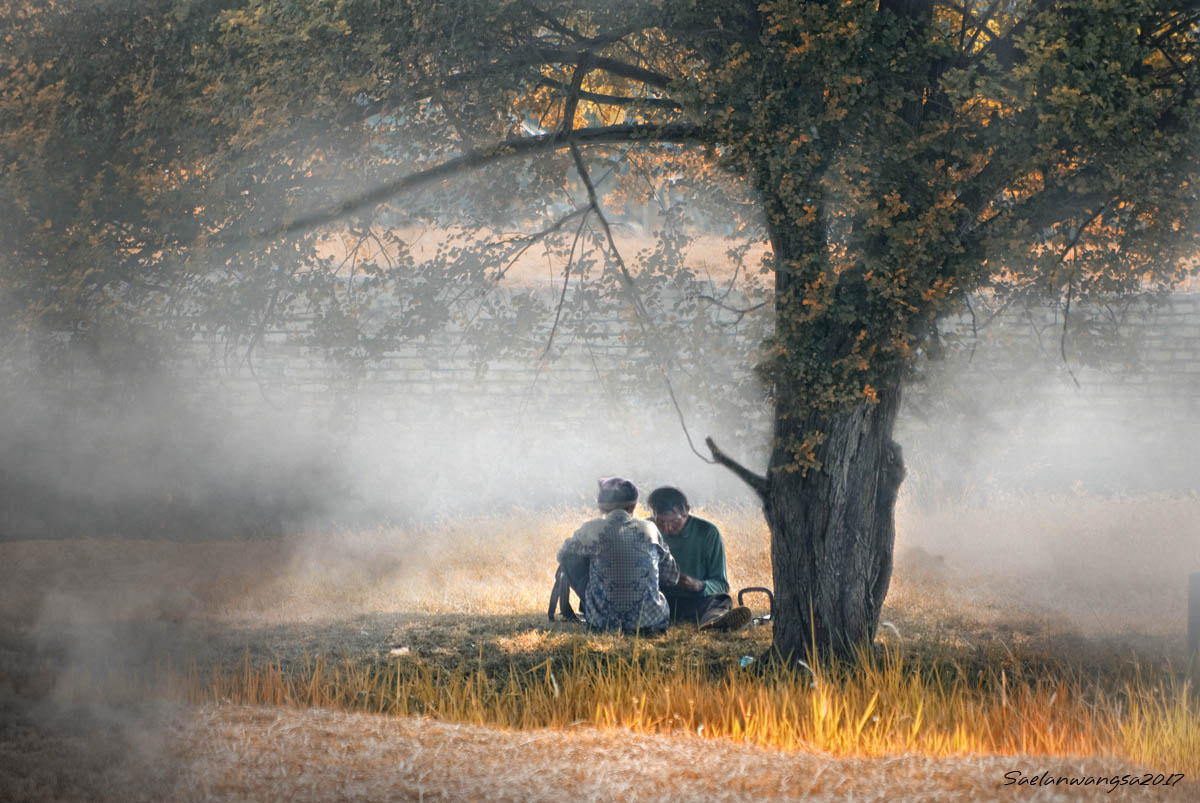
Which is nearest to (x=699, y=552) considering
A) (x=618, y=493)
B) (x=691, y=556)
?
(x=691, y=556)

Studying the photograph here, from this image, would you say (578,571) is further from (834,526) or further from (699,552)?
(834,526)

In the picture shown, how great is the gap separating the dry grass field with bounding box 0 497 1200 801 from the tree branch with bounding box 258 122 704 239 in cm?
261

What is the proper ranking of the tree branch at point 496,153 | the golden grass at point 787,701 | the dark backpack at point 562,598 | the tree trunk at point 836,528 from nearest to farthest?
1. the golden grass at point 787,701
2. the tree trunk at point 836,528
3. the tree branch at point 496,153
4. the dark backpack at point 562,598

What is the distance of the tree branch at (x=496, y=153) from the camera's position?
21.4 ft

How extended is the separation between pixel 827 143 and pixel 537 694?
326 centimetres

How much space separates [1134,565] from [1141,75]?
24.3ft

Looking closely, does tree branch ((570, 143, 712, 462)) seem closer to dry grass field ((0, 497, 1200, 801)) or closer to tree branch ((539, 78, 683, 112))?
tree branch ((539, 78, 683, 112))

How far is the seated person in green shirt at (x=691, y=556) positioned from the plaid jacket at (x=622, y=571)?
1.88 ft

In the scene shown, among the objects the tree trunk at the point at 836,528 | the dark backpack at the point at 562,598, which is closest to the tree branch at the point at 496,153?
the tree trunk at the point at 836,528

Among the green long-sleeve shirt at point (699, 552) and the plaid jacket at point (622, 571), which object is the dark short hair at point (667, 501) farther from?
the plaid jacket at point (622, 571)

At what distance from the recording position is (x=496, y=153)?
672cm

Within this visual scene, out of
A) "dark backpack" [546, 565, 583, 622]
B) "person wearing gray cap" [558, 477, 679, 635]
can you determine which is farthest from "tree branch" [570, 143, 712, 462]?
"dark backpack" [546, 565, 583, 622]

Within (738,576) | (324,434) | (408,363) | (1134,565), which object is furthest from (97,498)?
(1134,565)

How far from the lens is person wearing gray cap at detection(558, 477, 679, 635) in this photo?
6777mm
